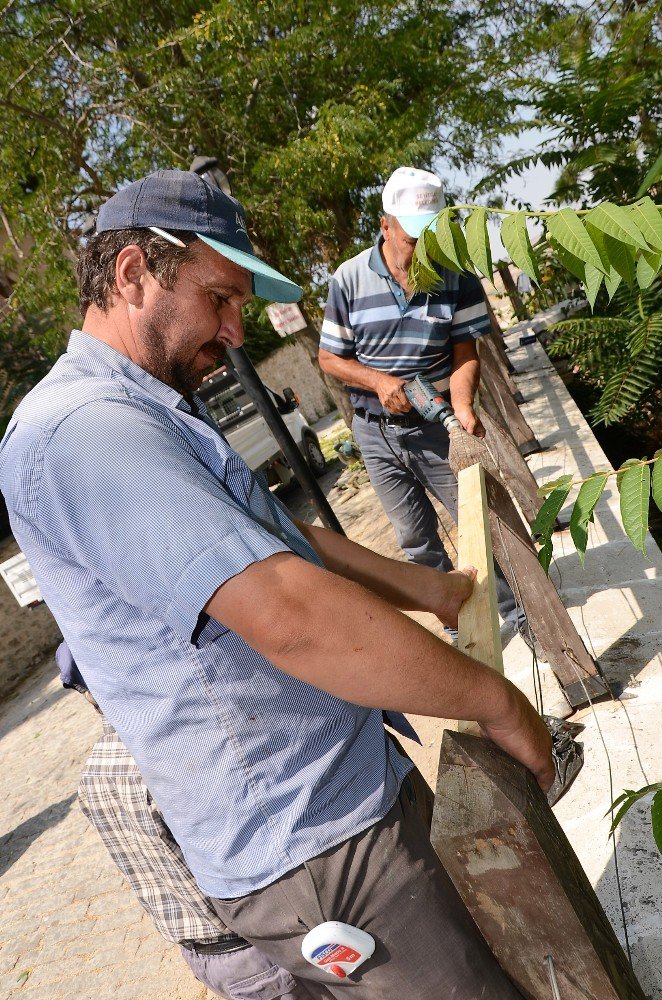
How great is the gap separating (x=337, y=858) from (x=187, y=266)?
119cm

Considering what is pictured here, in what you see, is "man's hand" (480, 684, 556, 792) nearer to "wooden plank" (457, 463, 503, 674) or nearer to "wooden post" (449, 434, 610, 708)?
"wooden plank" (457, 463, 503, 674)

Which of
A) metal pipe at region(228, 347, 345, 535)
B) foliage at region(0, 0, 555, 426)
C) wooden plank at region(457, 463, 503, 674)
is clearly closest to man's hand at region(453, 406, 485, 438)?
wooden plank at region(457, 463, 503, 674)

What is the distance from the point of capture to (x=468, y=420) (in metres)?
3.51

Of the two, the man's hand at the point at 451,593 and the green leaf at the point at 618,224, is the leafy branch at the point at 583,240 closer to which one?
the green leaf at the point at 618,224

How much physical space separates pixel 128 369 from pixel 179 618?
0.51 metres

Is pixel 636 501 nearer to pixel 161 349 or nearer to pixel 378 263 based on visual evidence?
pixel 161 349

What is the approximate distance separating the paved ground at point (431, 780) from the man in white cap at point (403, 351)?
654 millimetres

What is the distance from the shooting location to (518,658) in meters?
3.97

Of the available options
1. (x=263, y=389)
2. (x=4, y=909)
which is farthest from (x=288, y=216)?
(x=4, y=909)

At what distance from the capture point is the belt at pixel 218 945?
5.59ft

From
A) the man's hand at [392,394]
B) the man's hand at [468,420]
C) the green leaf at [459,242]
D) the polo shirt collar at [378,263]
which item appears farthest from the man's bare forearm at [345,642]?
the polo shirt collar at [378,263]

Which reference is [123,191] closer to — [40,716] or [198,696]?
[198,696]

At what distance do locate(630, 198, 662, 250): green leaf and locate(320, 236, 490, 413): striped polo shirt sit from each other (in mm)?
2434

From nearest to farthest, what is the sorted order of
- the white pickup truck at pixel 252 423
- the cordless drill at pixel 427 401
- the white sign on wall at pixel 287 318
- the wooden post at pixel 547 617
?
the wooden post at pixel 547 617 < the cordless drill at pixel 427 401 < the white sign on wall at pixel 287 318 < the white pickup truck at pixel 252 423
